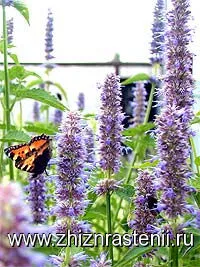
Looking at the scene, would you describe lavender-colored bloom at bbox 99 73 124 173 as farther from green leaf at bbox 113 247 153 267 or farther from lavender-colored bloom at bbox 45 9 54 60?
lavender-colored bloom at bbox 45 9 54 60

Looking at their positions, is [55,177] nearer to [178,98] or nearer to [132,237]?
[132,237]

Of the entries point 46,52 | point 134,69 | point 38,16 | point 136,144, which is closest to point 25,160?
point 136,144

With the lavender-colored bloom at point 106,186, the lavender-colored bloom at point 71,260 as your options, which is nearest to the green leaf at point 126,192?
the lavender-colored bloom at point 106,186

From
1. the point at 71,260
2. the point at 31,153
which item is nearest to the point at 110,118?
the point at 31,153

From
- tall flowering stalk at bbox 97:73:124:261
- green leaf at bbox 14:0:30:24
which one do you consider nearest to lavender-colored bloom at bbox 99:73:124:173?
tall flowering stalk at bbox 97:73:124:261

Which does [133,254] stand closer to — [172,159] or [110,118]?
[172,159]
